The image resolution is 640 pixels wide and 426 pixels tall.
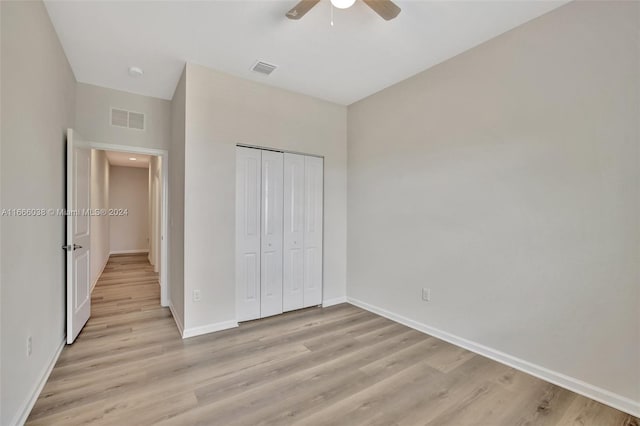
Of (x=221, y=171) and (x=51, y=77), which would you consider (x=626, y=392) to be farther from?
(x=51, y=77)

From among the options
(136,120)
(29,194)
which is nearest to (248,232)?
(29,194)

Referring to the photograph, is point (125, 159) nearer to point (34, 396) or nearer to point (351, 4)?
point (34, 396)

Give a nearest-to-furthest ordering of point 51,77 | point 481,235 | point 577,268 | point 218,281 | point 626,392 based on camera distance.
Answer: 1. point 626,392
2. point 577,268
3. point 51,77
4. point 481,235
5. point 218,281

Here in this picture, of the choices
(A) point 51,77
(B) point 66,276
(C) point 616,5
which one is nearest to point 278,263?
(B) point 66,276

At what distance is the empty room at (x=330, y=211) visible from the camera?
1843mm

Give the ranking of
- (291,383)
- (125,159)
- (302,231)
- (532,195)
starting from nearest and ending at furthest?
(291,383)
(532,195)
(302,231)
(125,159)

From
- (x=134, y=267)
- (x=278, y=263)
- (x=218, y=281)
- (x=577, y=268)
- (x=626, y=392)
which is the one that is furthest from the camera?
(x=134, y=267)

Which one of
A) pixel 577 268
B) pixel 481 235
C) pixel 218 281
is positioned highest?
pixel 481 235

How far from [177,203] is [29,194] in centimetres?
144

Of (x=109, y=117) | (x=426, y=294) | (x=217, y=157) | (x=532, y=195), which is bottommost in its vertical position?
(x=426, y=294)

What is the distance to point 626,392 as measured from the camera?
184 centimetres

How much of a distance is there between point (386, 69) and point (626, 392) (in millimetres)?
3219

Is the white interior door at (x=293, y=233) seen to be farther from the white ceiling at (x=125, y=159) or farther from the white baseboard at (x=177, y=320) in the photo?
the white ceiling at (x=125, y=159)

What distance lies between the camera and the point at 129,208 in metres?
8.48
